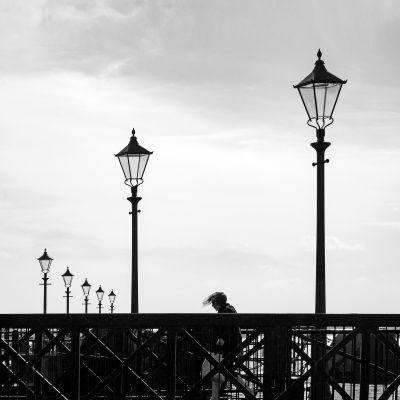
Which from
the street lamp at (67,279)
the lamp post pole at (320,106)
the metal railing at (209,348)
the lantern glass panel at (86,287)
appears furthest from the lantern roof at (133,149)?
the lantern glass panel at (86,287)

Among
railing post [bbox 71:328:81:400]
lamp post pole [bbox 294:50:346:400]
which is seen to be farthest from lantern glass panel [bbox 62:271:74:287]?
railing post [bbox 71:328:81:400]

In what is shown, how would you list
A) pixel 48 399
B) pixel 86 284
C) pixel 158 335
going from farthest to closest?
pixel 86 284
pixel 48 399
pixel 158 335

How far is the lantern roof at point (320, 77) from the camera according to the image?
48.0ft

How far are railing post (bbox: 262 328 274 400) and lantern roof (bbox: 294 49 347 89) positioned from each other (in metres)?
4.85

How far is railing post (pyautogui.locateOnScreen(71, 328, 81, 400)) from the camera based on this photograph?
1134 centimetres

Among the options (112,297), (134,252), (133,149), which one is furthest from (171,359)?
(112,297)

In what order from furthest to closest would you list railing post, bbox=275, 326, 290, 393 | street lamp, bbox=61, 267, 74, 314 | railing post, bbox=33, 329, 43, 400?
street lamp, bbox=61, 267, 74, 314 → railing post, bbox=33, 329, 43, 400 → railing post, bbox=275, 326, 290, 393

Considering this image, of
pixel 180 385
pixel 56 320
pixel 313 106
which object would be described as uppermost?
pixel 313 106

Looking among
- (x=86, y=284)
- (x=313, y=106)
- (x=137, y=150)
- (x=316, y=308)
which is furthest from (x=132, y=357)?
(x=86, y=284)

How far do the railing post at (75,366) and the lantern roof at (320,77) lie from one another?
547 centimetres

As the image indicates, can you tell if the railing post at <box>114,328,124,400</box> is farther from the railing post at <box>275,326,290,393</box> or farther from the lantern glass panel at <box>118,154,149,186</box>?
the lantern glass panel at <box>118,154,149,186</box>

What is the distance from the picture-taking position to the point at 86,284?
56906 mm

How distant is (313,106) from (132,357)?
5265mm

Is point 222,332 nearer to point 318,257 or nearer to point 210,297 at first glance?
point 210,297
